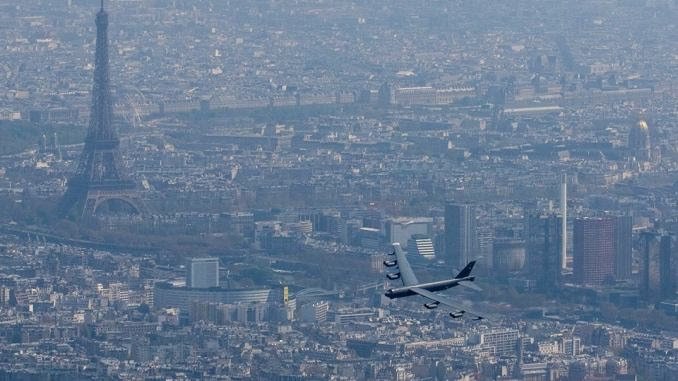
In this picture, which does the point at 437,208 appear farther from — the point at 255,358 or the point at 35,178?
the point at 255,358

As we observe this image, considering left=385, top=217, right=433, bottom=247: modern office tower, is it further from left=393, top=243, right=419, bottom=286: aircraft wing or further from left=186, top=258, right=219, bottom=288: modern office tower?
left=393, top=243, right=419, bottom=286: aircraft wing

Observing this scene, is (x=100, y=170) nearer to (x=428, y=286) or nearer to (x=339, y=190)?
(x=339, y=190)

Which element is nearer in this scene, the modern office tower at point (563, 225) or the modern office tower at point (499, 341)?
the modern office tower at point (499, 341)

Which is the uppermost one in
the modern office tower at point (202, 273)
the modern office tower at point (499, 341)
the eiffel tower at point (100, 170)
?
the eiffel tower at point (100, 170)

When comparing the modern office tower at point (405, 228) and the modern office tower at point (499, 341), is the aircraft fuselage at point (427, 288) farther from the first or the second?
the modern office tower at point (405, 228)

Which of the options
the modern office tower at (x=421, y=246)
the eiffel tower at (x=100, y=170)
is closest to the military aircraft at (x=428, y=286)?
the modern office tower at (x=421, y=246)
